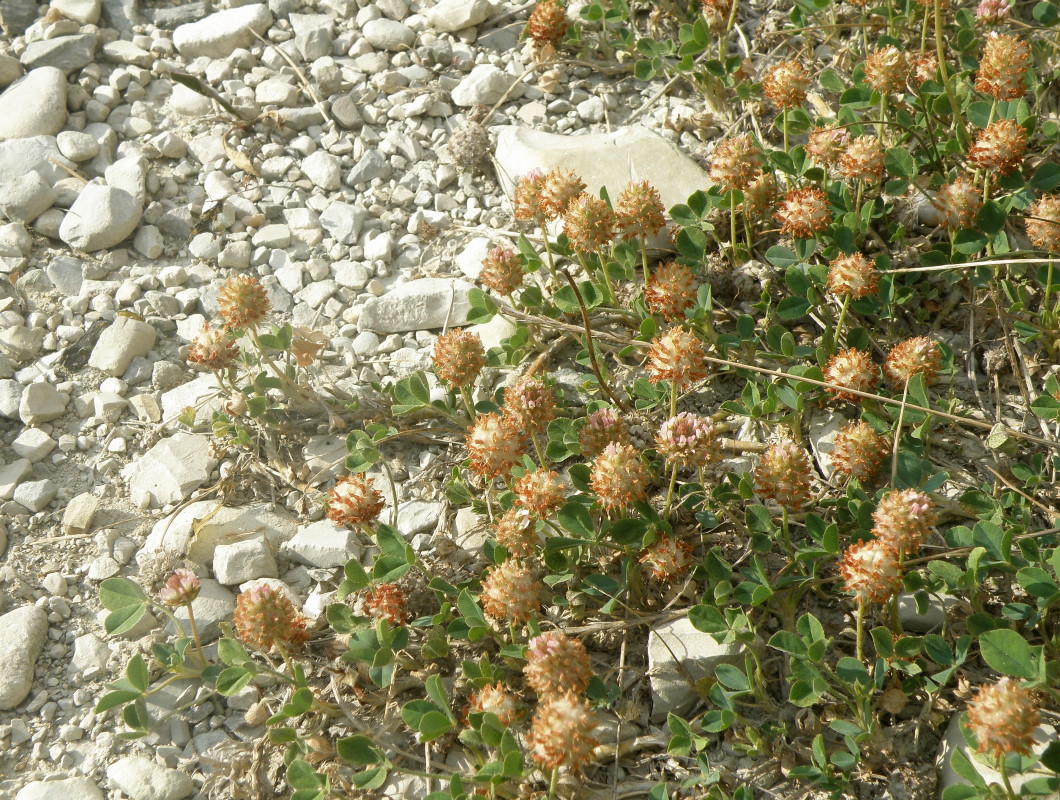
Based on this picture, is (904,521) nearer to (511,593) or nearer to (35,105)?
(511,593)

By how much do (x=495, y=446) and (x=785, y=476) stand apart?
29.8 inches

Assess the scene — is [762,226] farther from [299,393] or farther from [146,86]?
[146,86]

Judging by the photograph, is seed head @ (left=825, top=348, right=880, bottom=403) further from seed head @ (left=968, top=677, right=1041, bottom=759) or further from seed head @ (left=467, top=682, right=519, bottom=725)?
seed head @ (left=467, top=682, right=519, bottom=725)

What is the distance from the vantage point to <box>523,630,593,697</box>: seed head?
7.39 ft

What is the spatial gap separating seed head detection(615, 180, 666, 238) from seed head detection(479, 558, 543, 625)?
1170mm

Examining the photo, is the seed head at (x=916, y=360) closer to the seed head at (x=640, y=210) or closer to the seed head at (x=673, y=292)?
the seed head at (x=673, y=292)

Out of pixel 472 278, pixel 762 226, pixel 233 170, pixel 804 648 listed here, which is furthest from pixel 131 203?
pixel 804 648

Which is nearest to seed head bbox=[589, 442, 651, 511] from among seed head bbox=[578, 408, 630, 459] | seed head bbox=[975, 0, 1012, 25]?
seed head bbox=[578, 408, 630, 459]

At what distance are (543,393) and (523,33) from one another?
6.76 ft

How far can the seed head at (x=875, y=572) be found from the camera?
2.23 metres

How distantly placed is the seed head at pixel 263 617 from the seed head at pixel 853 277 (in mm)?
1804

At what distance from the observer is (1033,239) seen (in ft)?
9.61

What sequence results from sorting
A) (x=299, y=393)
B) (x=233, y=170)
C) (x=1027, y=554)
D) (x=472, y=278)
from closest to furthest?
(x=1027, y=554), (x=299, y=393), (x=472, y=278), (x=233, y=170)

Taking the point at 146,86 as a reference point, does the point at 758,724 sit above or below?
below
